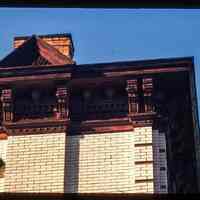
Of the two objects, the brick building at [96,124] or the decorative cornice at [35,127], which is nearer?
the brick building at [96,124]

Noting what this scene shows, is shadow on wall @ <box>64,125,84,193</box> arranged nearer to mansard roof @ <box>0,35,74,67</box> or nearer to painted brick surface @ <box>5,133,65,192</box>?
painted brick surface @ <box>5,133,65,192</box>

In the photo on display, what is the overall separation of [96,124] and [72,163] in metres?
0.81

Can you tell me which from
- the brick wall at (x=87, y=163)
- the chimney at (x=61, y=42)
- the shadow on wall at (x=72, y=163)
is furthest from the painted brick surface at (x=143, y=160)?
the chimney at (x=61, y=42)

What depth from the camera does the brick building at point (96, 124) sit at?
30.4 feet

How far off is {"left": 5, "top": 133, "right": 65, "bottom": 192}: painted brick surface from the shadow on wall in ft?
0.33

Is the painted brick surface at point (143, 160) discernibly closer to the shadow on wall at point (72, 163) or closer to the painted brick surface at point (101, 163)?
the painted brick surface at point (101, 163)

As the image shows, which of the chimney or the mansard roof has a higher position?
the chimney

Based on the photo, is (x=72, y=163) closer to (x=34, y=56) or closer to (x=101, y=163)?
(x=101, y=163)

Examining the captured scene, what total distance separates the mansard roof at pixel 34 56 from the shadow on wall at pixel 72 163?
151 centimetres

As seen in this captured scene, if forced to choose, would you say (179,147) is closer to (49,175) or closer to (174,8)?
(49,175)

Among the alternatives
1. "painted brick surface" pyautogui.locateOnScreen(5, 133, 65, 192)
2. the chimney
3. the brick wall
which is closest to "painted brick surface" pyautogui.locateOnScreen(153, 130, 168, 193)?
the brick wall

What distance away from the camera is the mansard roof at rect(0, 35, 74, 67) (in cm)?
1053

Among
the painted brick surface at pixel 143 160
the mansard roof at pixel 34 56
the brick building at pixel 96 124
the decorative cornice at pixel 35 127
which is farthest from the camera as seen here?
the mansard roof at pixel 34 56

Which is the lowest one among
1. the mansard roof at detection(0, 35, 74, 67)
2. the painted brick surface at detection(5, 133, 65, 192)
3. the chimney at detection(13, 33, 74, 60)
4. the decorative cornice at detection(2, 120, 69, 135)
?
the painted brick surface at detection(5, 133, 65, 192)
